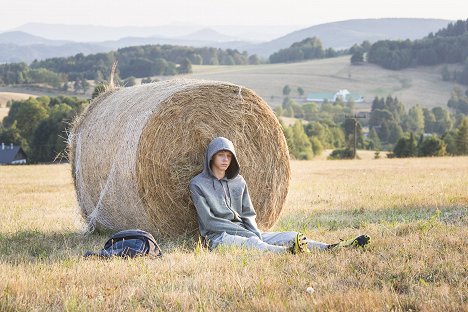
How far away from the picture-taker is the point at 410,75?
440ft

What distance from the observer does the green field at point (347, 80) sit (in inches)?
4818

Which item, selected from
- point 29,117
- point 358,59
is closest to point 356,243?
point 29,117

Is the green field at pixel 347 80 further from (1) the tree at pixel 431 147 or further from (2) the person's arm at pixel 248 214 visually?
(2) the person's arm at pixel 248 214

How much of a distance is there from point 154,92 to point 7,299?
4515 mm

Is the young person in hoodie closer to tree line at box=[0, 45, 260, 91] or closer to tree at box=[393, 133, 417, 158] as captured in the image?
tree at box=[393, 133, 417, 158]

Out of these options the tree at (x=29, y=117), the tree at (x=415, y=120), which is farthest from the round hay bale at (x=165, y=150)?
the tree at (x=415, y=120)

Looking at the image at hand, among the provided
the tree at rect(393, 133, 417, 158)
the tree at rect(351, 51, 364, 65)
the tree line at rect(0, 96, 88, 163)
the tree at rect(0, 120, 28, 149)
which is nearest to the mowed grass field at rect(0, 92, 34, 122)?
the tree line at rect(0, 96, 88, 163)

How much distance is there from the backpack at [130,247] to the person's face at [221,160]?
62.7 inches

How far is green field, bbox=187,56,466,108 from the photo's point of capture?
122 metres

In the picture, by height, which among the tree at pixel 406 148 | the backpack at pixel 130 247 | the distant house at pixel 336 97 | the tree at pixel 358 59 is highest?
the backpack at pixel 130 247

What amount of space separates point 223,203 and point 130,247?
162cm

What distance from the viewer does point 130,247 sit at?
7270mm

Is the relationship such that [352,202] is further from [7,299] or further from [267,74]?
[267,74]

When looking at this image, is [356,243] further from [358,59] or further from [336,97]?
[358,59]
